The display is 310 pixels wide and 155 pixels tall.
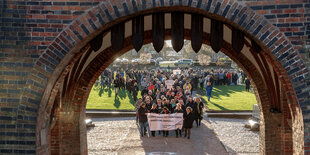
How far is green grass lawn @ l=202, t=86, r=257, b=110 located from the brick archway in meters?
15.8

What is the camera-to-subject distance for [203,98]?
2439 cm

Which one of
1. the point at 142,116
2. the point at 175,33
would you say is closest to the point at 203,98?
the point at 142,116

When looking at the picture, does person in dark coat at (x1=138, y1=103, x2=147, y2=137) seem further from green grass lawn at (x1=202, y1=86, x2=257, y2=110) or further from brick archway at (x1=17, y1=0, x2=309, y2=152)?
brick archway at (x1=17, y1=0, x2=309, y2=152)

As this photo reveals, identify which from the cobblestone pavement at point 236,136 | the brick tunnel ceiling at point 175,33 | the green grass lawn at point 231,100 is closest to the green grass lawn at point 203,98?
the green grass lawn at point 231,100

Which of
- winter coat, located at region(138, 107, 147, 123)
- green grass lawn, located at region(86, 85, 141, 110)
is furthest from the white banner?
green grass lawn, located at region(86, 85, 141, 110)

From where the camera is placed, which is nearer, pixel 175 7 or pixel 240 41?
pixel 175 7

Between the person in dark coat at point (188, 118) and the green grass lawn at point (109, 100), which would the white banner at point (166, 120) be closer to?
the person in dark coat at point (188, 118)

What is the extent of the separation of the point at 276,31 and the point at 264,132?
4531mm

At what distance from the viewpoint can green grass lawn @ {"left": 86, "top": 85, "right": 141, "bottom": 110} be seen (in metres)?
21.0

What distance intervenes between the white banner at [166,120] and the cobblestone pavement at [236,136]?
1908 millimetres

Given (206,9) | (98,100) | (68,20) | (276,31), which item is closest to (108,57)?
(68,20)

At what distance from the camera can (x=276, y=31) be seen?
4895 millimetres

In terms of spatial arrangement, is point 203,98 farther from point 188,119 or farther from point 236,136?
point 188,119

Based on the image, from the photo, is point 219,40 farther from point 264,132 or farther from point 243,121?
point 243,121
